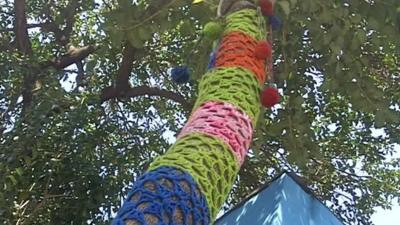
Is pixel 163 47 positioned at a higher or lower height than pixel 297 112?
higher

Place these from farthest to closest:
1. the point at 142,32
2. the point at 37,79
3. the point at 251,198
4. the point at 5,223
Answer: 1. the point at 37,79
2. the point at 5,223
3. the point at 251,198
4. the point at 142,32

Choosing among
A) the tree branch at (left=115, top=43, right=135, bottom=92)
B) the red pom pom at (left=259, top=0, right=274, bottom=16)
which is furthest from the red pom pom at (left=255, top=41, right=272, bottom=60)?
the tree branch at (left=115, top=43, right=135, bottom=92)

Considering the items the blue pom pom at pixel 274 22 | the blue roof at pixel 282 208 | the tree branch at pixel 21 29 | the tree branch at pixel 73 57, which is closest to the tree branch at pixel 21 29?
the tree branch at pixel 21 29

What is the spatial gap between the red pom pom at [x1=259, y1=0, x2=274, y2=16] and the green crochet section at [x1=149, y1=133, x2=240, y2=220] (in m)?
0.43

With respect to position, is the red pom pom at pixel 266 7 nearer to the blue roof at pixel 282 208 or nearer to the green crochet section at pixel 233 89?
the green crochet section at pixel 233 89

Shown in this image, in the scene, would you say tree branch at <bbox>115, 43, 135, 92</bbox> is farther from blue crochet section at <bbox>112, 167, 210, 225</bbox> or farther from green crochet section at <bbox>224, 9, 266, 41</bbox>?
blue crochet section at <bbox>112, 167, 210, 225</bbox>

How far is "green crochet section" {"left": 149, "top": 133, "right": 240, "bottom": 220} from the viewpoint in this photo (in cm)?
85

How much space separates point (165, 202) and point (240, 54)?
434 millimetres

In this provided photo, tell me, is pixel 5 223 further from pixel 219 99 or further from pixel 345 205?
pixel 219 99

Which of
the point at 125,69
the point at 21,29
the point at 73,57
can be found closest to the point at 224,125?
the point at 125,69

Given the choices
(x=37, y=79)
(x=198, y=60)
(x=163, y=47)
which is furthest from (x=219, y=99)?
(x=163, y=47)

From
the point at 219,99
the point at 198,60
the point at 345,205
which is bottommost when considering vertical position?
the point at 219,99

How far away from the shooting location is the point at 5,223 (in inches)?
116

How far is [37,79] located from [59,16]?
517mm
